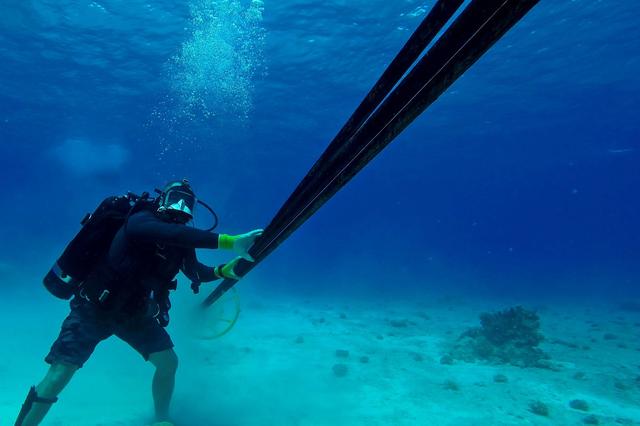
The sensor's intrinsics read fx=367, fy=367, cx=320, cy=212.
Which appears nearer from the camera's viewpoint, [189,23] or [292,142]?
[189,23]

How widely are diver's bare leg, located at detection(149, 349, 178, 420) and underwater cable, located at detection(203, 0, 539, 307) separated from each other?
4494 millimetres

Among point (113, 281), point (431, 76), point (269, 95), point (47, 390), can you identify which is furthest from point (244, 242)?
point (269, 95)

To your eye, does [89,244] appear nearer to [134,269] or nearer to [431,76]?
[134,269]

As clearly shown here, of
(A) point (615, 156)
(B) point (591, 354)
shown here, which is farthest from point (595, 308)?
(A) point (615, 156)

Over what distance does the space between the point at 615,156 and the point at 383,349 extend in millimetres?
58371

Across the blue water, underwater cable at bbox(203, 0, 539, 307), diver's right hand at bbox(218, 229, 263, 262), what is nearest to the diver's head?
diver's right hand at bbox(218, 229, 263, 262)

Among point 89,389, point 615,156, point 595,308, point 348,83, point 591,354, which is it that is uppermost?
point 615,156

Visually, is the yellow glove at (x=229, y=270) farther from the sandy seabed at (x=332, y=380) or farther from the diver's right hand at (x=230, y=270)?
the sandy seabed at (x=332, y=380)

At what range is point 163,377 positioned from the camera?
571cm

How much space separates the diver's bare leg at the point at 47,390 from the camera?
452cm

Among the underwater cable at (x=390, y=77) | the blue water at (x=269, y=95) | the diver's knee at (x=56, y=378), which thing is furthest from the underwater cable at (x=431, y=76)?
the blue water at (x=269, y=95)

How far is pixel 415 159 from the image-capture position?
54.1 metres

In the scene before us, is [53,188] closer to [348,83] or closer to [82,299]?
[348,83]

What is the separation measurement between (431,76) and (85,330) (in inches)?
205
